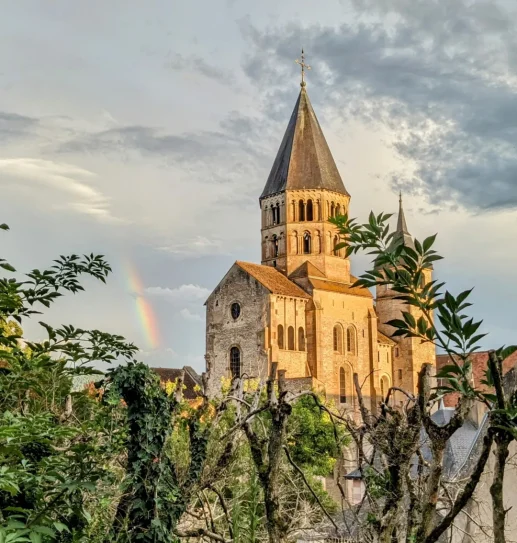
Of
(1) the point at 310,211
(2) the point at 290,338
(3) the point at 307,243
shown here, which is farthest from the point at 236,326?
(1) the point at 310,211

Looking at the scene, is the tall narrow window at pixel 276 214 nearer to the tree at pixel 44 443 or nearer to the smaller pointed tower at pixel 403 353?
the smaller pointed tower at pixel 403 353

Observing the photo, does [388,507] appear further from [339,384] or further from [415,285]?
[339,384]

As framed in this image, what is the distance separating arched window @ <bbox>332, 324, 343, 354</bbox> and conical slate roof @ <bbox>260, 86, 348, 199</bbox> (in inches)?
417

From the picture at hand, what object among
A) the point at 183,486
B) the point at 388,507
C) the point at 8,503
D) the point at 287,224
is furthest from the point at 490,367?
the point at 287,224

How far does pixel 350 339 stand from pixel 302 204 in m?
10.6

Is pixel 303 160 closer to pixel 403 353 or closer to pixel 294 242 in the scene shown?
pixel 294 242

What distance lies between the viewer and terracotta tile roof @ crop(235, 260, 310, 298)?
50594 millimetres

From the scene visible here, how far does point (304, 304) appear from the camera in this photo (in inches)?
2050

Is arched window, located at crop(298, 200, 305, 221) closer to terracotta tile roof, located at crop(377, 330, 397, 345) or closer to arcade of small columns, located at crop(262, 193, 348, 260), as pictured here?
arcade of small columns, located at crop(262, 193, 348, 260)

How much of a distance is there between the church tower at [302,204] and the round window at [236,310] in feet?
18.6

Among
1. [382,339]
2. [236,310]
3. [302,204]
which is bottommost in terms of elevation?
[382,339]

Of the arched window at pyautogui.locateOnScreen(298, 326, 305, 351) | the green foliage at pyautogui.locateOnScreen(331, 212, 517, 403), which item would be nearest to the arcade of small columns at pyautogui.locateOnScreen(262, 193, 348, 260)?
the arched window at pyautogui.locateOnScreen(298, 326, 305, 351)

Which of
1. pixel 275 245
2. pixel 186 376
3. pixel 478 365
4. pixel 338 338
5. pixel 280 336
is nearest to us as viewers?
pixel 280 336

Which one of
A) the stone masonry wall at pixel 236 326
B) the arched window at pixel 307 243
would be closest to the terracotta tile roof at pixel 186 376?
the stone masonry wall at pixel 236 326
